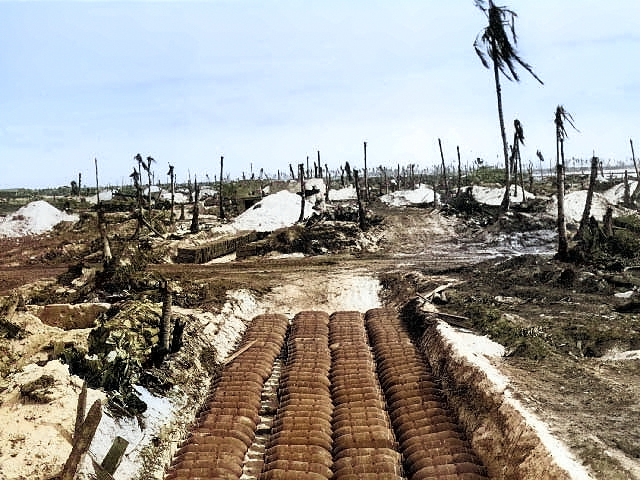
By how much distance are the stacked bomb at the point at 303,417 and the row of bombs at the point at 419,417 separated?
4.21 ft

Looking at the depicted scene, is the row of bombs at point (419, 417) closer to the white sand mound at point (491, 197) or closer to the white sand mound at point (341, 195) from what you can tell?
the white sand mound at point (491, 197)

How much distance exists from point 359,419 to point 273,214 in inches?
904

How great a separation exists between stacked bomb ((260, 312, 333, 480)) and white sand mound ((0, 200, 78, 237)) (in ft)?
89.7

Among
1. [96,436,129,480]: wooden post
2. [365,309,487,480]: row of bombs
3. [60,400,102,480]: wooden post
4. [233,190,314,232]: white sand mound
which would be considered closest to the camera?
[60,400,102,480]: wooden post

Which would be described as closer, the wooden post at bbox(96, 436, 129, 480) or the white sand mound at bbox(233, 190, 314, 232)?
the wooden post at bbox(96, 436, 129, 480)

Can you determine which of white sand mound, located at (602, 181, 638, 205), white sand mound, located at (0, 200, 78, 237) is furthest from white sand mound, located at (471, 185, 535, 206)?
white sand mound, located at (0, 200, 78, 237)

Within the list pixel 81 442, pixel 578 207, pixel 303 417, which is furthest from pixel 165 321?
pixel 578 207

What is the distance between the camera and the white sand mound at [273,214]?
97.4ft

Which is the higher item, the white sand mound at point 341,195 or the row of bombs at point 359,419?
the white sand mound at point 341,195

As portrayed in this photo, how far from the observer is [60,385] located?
815 centimetres

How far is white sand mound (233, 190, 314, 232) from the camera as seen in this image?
29688mm

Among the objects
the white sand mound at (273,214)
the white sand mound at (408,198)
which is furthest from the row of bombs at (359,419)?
the white sand mound at (408,198)

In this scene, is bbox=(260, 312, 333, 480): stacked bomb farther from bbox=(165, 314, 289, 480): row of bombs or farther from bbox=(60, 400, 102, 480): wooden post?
bbox=(60, 400, 102, 480): wooden post

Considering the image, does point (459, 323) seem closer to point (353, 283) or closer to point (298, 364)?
point (298, 364)
